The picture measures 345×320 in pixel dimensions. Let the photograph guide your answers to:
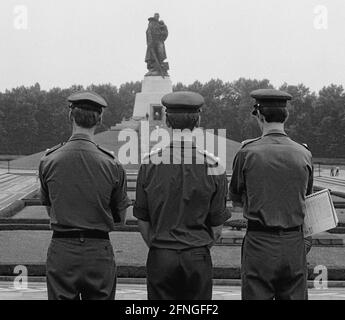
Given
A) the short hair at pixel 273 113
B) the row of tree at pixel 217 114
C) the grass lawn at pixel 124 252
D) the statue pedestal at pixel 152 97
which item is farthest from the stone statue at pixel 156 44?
the short hair at pixel 273 113

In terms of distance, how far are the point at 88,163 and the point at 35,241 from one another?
11.8 meters

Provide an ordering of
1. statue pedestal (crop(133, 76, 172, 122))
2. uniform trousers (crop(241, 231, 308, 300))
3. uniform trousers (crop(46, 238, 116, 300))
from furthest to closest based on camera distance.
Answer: statue pedestal (crop(133, 76, 172, 122)) → uniform trousers (crop(241, 231, 308, 300)) → uniform trousers (crop(46, 238, 116, 300))

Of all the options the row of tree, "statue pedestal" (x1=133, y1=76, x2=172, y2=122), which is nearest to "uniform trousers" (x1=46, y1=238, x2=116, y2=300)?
"statue pedestal" (x1=133, y1=76, x2=172, y2=122)

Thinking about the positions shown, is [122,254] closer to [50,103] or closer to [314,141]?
[314,141]

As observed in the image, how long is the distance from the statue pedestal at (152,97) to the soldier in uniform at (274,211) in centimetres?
4316

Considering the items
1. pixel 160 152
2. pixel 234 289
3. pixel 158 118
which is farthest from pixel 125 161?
pixel 160 152

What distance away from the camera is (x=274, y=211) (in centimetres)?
432

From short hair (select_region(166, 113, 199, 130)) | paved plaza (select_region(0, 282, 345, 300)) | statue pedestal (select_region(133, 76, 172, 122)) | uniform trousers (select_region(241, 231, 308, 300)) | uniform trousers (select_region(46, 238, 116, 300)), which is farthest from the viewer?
statue pedestal (select_region(133, 76, 172, 122))

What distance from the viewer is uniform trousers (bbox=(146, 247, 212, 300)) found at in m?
4.18

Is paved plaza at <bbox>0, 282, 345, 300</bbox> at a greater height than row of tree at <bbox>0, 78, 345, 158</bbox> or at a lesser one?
greater

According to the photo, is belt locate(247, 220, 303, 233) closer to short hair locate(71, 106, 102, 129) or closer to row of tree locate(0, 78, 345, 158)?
short hair locate(71, 106, 102, 129)

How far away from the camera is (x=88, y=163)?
428cm

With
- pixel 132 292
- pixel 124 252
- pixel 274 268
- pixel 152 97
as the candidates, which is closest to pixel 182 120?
pixel 274 268

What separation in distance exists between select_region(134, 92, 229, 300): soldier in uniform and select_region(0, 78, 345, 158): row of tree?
62.6 metres
